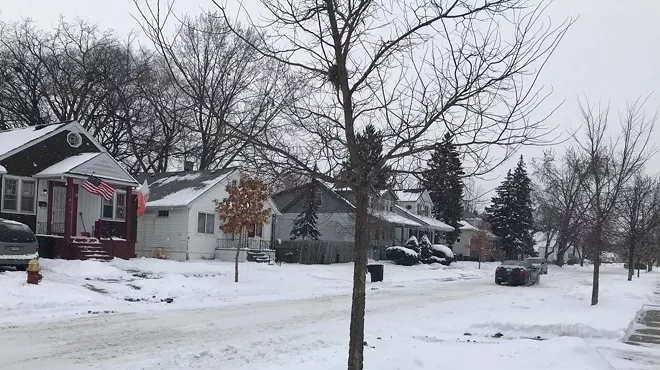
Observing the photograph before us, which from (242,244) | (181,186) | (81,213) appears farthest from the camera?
(181,186)

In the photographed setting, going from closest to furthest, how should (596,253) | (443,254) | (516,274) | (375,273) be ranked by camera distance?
(596,253) < (375,273) < (516,274) < (443,254)

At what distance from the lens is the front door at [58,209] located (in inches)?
1081

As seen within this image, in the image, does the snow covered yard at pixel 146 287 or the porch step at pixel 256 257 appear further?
the porch step at pixel 256 257

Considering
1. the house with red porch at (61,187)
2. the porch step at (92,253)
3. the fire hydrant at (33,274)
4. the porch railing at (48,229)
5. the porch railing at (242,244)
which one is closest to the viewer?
the fire hydrant at (33,274)

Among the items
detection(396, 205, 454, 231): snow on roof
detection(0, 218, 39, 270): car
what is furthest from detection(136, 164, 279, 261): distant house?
detection(396, 205, 454, 231): snow on roof

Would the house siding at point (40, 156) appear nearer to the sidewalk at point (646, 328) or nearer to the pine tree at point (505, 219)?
the sidewalk at point (646, 328)

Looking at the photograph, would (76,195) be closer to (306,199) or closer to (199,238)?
(199,238)

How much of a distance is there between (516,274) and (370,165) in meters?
29.8

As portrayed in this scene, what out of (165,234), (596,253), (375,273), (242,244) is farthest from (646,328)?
(165,234)

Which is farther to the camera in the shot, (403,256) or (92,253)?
(403,256)

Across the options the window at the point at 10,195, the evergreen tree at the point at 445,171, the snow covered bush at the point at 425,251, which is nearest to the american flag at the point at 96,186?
the window at the point at 10,195

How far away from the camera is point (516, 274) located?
112ft

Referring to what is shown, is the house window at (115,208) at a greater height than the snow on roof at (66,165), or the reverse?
the snow on roof at (66,165)

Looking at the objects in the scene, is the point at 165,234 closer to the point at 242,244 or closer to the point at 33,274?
the point at 242,244
